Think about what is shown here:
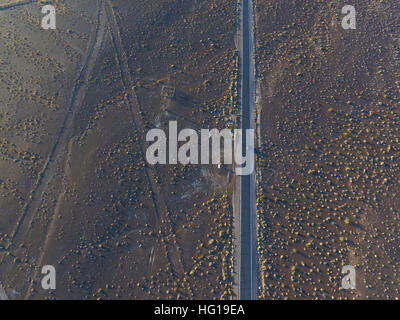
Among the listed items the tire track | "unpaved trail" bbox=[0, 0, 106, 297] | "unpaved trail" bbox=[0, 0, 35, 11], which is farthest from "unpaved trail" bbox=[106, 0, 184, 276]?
"unpaved trail" bbox=[0, 0, 35, 11]

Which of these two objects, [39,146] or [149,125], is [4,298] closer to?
[39,146]

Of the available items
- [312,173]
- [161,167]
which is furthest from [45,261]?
[312,173]

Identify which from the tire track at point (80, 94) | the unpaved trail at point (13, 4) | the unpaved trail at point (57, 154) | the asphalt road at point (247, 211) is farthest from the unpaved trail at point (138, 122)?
the unpaved trail at point (13, 4)

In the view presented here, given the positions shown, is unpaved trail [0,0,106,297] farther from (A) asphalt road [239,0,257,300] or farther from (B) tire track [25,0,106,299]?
(A) asphalt road [239,0,257,300]

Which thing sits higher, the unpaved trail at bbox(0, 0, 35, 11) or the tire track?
the unpaved trail at bbox(0, 0, 35, 11)

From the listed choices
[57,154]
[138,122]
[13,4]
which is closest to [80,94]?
[57,154]

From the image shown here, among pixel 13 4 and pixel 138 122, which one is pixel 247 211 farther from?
pixel 13 4
